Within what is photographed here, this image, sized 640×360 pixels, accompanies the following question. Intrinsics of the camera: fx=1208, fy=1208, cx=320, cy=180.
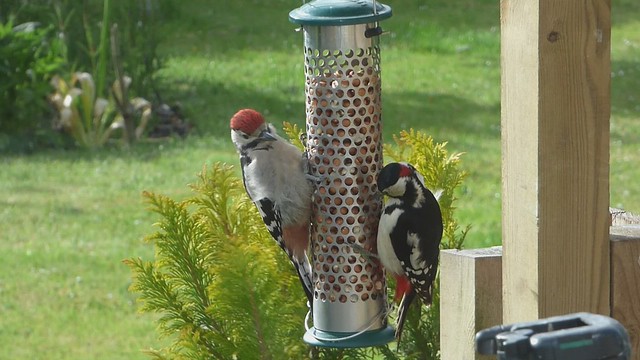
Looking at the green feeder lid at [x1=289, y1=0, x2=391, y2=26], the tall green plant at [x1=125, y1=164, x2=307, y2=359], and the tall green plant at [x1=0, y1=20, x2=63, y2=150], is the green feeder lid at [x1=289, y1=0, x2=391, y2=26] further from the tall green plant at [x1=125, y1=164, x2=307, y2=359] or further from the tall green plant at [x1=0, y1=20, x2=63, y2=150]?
the tall green plant at [x1=0, y1=20, x2=63, y2=150]

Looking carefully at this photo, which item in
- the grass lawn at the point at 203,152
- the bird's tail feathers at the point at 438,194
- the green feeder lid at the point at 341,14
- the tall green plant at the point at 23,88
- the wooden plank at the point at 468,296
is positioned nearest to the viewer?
the wooden plank at the point at 468,296

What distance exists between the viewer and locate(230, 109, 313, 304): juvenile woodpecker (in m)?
3.45

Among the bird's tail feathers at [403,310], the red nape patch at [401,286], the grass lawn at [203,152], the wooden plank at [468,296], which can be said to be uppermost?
the wooden plank at [468,296]

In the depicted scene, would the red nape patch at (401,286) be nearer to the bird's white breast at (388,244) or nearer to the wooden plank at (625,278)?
the bird's white breast at (388,244)

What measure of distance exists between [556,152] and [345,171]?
0.96m

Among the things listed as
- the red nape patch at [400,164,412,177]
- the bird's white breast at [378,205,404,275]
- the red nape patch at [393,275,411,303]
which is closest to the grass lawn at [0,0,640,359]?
the red nape patch at [393,275,411,303]

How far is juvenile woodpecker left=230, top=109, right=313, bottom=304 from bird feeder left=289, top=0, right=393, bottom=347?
0.12ft

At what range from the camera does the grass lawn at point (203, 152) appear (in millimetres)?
7184

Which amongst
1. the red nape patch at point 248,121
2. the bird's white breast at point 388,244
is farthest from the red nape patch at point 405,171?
the red nape patch at point 248,121

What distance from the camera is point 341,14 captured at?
316cm

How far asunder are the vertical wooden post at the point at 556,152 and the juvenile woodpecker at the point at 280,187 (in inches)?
38.3

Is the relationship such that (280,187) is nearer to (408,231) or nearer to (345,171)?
(345,171)

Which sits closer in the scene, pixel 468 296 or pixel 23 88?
pixel 468 296

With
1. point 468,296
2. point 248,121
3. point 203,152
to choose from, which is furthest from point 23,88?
point 468,296
